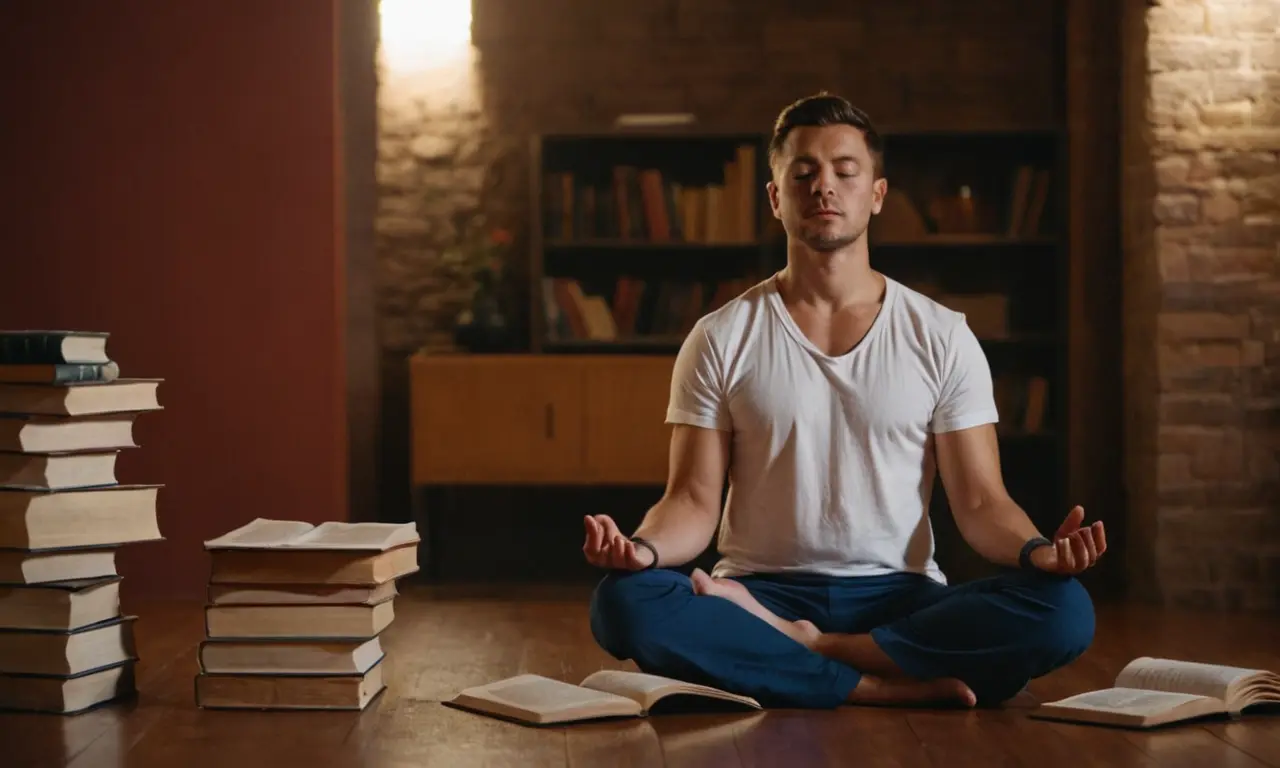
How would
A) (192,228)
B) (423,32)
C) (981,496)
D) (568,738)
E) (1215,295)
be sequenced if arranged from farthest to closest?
1. (423,32)
2. (1215,295)
3. (192,228)
4. (981,496)
5. (568,738)

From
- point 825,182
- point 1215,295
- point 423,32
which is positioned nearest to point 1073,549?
point 825,182

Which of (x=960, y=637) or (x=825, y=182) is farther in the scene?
(x=825, y=182)

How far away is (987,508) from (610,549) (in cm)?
73

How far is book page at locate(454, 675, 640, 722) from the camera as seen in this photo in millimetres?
2539

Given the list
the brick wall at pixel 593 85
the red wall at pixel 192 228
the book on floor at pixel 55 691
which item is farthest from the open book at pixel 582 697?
the brick wall at pixel 593 85

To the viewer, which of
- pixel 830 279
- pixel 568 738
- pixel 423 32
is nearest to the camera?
pixel 568 738

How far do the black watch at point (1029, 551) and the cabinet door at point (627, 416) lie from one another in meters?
2.51

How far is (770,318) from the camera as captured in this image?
294cm

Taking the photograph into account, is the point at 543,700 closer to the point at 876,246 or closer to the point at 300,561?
the point at 300,561

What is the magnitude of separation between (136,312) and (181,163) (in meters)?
0.46

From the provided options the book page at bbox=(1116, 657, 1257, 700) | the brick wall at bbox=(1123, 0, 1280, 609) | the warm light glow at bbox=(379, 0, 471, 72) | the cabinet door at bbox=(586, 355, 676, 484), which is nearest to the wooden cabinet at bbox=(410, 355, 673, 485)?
the cabinet door at bbox=(586, 355, 676, 484)

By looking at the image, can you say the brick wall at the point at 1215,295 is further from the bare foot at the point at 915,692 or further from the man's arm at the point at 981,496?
the bare foot at the point at 915,692

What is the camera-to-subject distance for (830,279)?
2.94 meters

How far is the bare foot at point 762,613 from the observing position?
2729 millimetres
